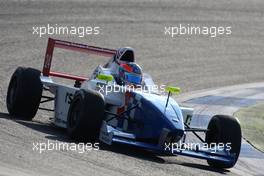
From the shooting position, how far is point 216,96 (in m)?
19.8

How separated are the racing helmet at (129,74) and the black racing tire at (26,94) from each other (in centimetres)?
129

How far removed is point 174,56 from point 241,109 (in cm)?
602

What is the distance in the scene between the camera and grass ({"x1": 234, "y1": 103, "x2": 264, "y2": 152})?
15.0 meters

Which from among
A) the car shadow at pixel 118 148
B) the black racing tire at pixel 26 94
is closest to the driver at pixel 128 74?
the car shadow at pixel 118 148

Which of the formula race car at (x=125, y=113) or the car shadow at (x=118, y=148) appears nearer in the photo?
the formula race car at (x=125, y=113)

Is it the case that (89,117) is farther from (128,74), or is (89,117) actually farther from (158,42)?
(158,42)

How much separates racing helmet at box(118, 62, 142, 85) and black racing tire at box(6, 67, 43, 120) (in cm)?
129

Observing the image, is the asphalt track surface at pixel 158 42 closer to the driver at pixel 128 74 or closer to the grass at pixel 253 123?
the grass at pixel 253 123

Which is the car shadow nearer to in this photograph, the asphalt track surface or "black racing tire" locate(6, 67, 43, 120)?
the asphalt track surface

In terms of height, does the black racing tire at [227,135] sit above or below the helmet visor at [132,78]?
below

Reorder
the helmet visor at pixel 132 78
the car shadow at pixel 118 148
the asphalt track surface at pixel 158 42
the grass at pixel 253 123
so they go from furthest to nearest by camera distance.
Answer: the asphalt track surface at pixel 158 42, the grass at pixel 253 123, the helmet visor at pixel 132 78, the car shadow at pixel 118 148

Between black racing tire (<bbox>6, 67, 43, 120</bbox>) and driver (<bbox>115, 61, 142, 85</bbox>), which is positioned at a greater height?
driver (<bbox>115, 61, 142, 85</bbox>)

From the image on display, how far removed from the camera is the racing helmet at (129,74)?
43.4 feet

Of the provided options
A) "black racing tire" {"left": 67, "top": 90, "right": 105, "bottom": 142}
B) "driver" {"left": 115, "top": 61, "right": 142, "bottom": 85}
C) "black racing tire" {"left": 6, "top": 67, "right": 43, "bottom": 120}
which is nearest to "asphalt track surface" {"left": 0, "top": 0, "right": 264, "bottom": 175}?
"black racing tire" {"left": 6, "top": 67, "right": 43, "bottom": 120}
